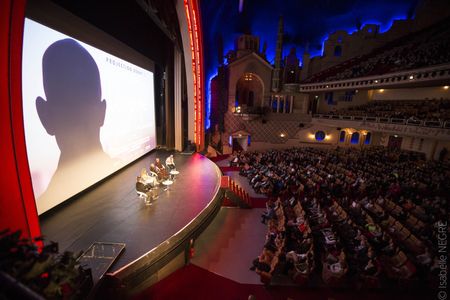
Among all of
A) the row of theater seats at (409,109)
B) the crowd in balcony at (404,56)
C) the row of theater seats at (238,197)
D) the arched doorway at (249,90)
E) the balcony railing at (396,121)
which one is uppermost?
the crowd in balcony at (404,56)

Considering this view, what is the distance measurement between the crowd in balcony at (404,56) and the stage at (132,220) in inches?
688

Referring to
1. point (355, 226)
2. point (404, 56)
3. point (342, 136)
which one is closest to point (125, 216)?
point (355, 226)

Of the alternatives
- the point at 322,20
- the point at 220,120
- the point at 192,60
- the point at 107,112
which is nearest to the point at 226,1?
the point at 322,20

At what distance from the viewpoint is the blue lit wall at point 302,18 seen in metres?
24.1

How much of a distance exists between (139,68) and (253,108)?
15184 mm

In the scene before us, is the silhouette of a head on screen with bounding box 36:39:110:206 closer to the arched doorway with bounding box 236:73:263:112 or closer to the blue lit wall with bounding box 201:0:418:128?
the arched doorway with bounding box 236:73:263:112

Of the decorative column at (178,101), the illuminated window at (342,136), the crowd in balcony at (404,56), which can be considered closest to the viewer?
the decorative column at (178,101)

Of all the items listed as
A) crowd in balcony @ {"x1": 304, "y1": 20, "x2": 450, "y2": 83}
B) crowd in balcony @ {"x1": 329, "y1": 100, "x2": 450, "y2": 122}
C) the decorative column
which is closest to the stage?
the decorative column

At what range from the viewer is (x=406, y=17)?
79.1ft

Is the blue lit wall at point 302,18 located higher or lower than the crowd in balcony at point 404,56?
higher

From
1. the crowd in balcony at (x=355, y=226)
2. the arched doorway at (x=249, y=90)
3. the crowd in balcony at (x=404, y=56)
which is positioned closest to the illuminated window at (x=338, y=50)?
the crowd in balcony at (x=404, y=56)

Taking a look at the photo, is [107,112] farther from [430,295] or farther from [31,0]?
[430,295]

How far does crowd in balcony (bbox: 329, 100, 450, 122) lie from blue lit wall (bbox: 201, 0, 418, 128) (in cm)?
1053

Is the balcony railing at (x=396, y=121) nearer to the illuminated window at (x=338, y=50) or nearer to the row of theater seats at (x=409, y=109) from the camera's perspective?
the row of theater seats at (x=409, y=109)
